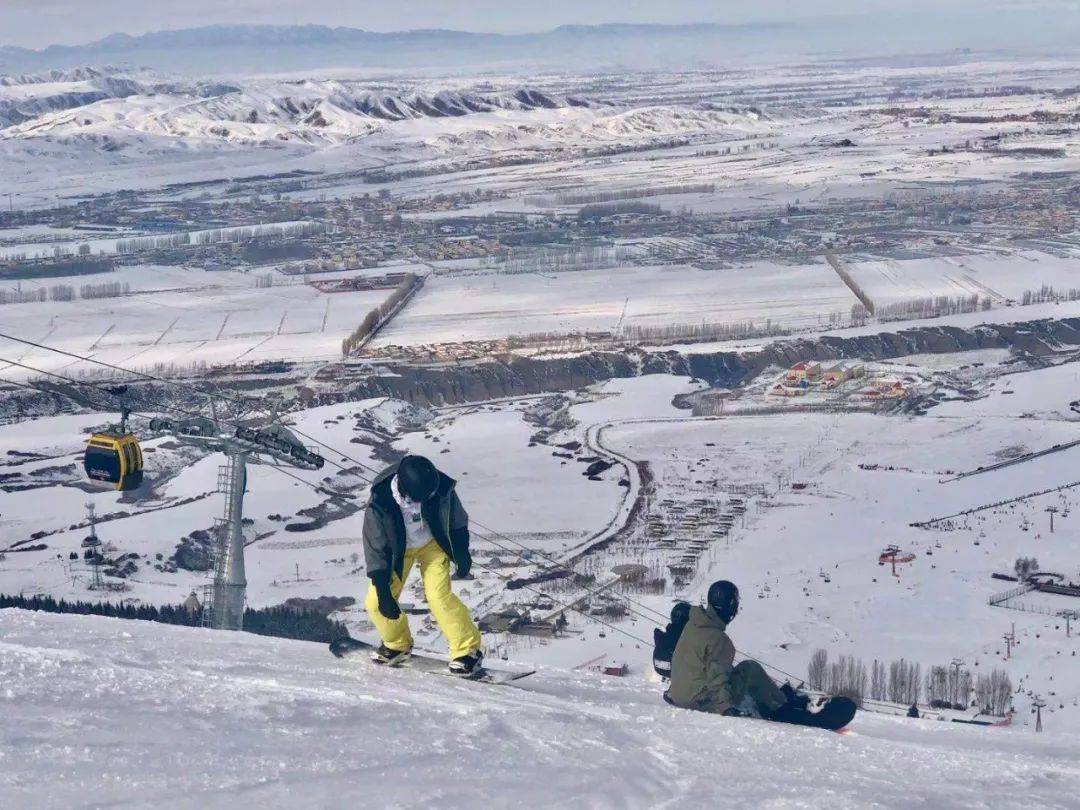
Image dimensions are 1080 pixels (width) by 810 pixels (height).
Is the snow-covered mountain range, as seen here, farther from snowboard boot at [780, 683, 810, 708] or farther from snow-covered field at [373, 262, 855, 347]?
snowboard boot at [780, 683, 810, 708]

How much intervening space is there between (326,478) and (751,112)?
60793mm

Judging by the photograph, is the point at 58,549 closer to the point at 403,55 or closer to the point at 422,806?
the point at 422,806

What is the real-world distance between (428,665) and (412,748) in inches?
32.6

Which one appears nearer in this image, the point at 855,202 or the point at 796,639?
the point at 796,639

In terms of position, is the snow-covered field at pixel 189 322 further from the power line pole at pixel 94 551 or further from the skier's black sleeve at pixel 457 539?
the skier's black sleeve at pixel 457 539

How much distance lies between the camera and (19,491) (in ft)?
48.9

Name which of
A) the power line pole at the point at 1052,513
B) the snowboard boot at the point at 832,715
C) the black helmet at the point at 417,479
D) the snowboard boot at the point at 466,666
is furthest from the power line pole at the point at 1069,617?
the black helmet at the point at 417,479

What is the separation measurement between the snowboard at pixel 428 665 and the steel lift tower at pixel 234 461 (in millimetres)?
2813

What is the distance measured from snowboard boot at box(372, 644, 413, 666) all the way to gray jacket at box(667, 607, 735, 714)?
0.62 meters

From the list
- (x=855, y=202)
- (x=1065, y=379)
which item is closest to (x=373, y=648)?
(x=1065, y=379)

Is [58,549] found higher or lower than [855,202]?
lower

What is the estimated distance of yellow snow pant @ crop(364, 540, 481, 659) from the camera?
366cm

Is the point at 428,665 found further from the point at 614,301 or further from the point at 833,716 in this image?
the point at 614,301

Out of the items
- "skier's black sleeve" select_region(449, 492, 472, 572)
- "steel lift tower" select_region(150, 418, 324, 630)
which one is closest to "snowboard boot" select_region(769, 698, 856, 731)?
"skier's black sleeve" select_region(449, 492, 472, 572)
